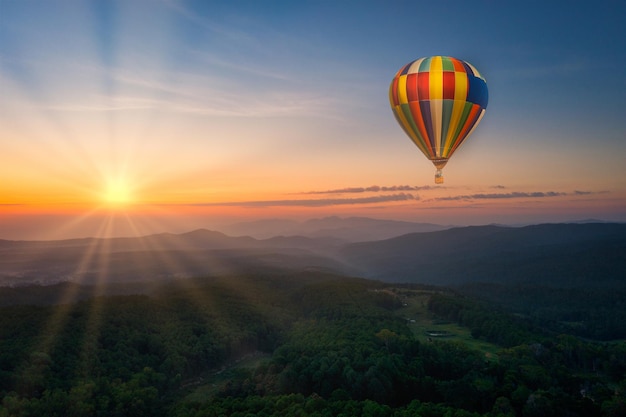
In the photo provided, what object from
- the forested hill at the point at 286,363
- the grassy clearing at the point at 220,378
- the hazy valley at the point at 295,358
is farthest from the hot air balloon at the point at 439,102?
the grassy clearing at the point at 220,378

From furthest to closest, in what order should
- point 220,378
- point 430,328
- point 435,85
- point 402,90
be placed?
point 430,328 → point 220,378 → point 402,90 → point 435,85

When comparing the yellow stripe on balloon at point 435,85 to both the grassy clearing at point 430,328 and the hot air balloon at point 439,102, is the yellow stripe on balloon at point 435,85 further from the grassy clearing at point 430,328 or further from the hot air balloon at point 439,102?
the grassy clearing at point 430,328

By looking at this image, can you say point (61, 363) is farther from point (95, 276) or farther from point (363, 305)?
point (95, 276)

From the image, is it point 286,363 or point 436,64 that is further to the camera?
point 286,363

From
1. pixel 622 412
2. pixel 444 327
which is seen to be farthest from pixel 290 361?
pixel 444 327

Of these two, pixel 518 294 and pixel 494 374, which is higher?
pixel 494 374

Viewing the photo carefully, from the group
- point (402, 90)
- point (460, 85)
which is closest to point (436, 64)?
point (460, 85)

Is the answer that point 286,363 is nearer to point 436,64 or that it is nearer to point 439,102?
point 439,102
